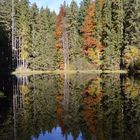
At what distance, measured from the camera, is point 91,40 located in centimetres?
8756

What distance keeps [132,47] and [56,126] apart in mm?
52552

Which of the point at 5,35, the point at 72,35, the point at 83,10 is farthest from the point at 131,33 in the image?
the point at 5,35

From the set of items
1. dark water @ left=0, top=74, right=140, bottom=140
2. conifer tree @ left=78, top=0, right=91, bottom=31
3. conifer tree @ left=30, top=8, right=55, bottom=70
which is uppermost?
conifer tree @ left=78, top=0, right=91, bottom=31

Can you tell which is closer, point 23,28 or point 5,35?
point 5,35

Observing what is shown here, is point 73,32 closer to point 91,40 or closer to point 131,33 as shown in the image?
point 91,40

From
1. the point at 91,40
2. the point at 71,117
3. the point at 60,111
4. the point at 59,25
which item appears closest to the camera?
the point at 71,117

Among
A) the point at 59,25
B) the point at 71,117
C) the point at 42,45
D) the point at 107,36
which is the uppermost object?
the point at 59,25

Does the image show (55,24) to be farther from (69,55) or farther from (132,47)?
(132,47)

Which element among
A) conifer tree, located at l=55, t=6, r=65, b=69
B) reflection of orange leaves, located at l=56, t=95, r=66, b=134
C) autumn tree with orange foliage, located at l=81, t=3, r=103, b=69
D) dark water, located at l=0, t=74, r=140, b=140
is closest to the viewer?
dark water, located at l=0, t=74, r=140, b=140

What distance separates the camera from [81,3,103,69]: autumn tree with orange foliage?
278 feet

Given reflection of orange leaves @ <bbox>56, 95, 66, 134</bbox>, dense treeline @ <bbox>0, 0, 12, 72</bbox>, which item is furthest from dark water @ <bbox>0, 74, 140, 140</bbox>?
dense treeline @ <bbox>0, 0, 12, 72</bbox>

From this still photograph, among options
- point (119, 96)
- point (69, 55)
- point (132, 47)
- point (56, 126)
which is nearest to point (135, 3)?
point (132, 47)

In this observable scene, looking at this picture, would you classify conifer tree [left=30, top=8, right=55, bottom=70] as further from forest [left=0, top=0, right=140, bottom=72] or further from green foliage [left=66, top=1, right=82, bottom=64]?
green foliage [left=66, top=1, right=82, bottom=64]

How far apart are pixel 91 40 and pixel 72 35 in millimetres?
6981
